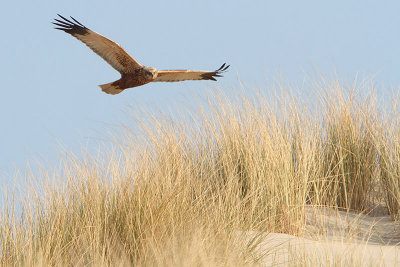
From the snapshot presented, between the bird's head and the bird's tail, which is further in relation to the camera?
the bird's tail

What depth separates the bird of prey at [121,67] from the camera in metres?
4.63

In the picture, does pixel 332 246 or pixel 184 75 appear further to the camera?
pixel 184 75

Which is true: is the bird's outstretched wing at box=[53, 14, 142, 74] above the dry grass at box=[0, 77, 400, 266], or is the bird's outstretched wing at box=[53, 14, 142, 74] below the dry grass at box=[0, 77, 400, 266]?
above

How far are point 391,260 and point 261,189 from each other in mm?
1190

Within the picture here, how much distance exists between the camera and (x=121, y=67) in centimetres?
498

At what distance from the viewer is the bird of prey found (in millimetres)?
4633

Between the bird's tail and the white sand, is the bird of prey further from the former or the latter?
the white sand

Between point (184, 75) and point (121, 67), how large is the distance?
0.61 m

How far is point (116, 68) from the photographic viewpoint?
4.98 meters

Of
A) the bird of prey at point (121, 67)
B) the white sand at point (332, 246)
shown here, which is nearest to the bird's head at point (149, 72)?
the bird of prey at point (121, 67)

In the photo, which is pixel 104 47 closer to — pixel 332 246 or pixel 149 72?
pixel 149 72

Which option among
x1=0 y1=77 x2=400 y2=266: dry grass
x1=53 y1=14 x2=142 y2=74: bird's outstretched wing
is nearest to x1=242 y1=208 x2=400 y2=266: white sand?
x1=0 y1=77 x2=400 y2=266: dry grass

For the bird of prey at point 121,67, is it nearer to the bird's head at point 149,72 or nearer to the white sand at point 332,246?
the bird's head at point 149,72

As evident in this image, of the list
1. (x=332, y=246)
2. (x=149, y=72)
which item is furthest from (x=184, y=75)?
(x=332, y=246)
